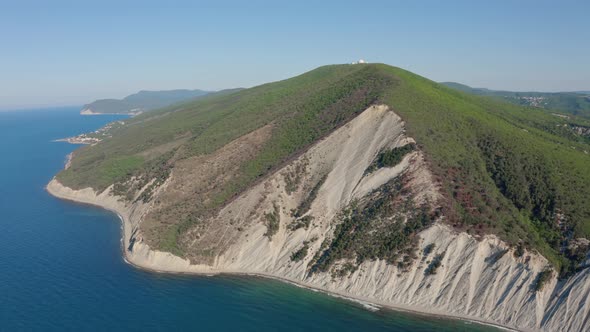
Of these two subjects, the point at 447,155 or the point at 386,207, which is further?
the point at 447,155

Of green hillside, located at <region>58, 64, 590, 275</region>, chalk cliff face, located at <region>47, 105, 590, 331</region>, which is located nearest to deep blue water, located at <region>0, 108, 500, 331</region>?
chalk cliff face, located at <region>47, 105, 590, 331</region>

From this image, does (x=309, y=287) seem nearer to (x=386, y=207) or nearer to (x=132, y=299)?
(x=386, y=207)

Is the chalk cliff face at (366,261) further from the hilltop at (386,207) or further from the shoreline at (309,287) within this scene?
the shoreline at (309,287)

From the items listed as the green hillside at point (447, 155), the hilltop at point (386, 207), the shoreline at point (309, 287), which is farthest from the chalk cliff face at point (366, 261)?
the green hillside at point (447, 155)

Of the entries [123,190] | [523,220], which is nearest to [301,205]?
[523,220]

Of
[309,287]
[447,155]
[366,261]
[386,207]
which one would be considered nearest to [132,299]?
[309,287]

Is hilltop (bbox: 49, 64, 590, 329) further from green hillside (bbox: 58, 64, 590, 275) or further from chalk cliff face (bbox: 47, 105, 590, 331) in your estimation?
green hillside (bbox: 58, 64, 590, 275)
